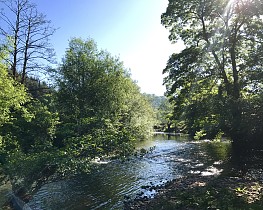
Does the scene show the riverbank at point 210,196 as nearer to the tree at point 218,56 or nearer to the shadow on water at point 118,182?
the shadow on water at point 118,182

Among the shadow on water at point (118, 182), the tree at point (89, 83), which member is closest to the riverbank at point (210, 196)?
the shadow on water at point (118, 182)

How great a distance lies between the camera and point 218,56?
27.9 metres

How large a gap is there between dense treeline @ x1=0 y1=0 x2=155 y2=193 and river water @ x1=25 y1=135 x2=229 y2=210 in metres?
1.47

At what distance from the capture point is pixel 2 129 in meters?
18.9

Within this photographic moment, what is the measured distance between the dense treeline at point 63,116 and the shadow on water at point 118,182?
145cm

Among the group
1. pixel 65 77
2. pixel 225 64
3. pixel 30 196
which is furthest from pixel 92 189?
pixel 65 77

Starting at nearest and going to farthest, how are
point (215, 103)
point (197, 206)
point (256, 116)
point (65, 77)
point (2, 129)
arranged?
1. point (197, 206)
2. point (2, 129)
3. point (256, 116)
4. point (215, 103)
5. point (65, 77)

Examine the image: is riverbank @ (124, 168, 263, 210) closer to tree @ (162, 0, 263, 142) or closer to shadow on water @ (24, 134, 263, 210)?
shadow on water @ (24, 134, 263, 210)

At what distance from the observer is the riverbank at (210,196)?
10.8 metres

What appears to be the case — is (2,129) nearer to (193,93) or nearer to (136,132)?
(136,132)

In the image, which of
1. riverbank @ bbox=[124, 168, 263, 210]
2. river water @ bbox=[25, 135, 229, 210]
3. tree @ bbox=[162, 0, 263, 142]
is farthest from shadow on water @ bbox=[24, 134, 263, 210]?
tree @ bbox=[162, 0, 263, 142]

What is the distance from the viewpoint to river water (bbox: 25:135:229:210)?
1410cm

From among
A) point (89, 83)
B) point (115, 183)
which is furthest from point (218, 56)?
point (115, 183)

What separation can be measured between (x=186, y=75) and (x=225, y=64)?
14.2 feet
